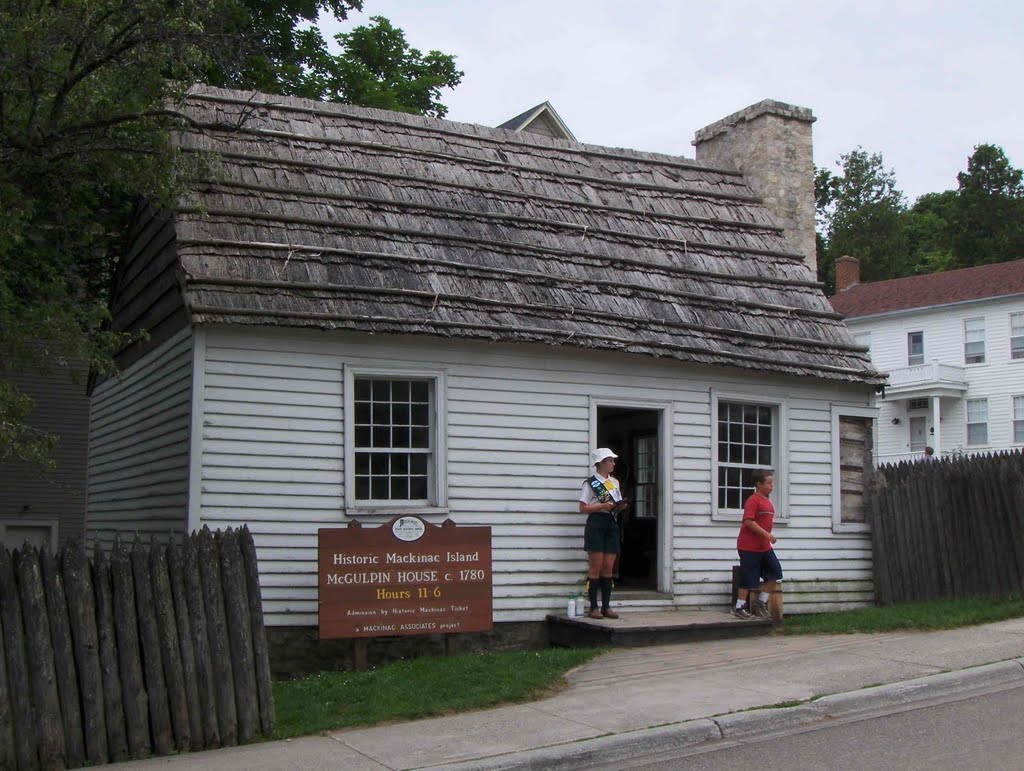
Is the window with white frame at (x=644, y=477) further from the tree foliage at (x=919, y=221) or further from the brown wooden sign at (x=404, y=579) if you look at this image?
the tree foliage at (x=919, y=221)

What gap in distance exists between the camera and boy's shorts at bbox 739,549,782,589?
12547 millimetres

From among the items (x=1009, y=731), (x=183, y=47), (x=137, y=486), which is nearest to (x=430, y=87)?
(x=137, y=486)

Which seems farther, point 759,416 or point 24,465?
point 24,465

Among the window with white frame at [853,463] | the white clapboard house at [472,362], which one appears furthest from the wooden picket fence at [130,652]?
the window with white frame at [853,463]

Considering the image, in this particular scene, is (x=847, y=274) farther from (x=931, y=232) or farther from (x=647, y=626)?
(x=647, y=626)

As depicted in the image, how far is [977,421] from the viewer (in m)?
37.7

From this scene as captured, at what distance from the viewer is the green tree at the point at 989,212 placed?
5528cm

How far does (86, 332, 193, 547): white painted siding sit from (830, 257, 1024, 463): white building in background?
1074 inches

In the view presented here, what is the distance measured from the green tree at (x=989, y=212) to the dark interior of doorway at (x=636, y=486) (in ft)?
149

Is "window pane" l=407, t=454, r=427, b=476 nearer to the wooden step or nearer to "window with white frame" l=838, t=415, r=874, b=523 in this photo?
the wooden step

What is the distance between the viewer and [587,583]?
12.5m

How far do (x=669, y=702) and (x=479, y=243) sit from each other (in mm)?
6019

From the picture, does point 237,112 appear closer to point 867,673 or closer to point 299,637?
point 299,637

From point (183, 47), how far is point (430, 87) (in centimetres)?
1882
